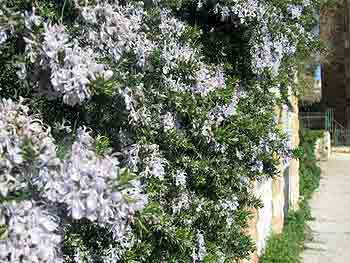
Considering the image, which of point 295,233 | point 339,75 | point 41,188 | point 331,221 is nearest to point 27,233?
point 41,188

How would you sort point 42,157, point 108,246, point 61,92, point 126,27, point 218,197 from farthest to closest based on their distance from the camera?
point 218,197
point 108,246
point 126,27
point 61,92
point 42,157

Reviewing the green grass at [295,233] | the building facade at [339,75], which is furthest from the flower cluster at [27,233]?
the building facade at [339,75]

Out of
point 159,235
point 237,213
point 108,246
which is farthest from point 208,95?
point 237,213

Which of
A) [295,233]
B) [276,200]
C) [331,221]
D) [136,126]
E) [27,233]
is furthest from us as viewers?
[331,221]

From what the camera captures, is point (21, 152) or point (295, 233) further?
point (295, 233)

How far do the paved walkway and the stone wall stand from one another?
1.83 feet

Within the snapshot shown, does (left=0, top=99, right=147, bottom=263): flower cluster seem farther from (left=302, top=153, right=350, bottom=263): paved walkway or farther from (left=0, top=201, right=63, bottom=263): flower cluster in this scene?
(left=302, top=153, right=350, bottom=263): paved walkway

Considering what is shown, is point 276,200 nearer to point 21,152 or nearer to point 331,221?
point 331,221

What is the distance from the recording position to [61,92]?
2207 millimetres

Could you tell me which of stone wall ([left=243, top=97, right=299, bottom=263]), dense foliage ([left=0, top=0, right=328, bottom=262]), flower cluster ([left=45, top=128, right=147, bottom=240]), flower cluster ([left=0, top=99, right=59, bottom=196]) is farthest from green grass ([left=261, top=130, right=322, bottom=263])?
flower cluster ([left=0, top=99, right=59, bottom=196])

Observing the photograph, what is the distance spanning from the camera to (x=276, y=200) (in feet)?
30.1

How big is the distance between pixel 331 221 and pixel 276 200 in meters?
2.48

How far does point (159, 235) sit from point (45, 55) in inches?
60.2

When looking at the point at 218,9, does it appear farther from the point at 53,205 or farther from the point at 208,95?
the point at 53,205
